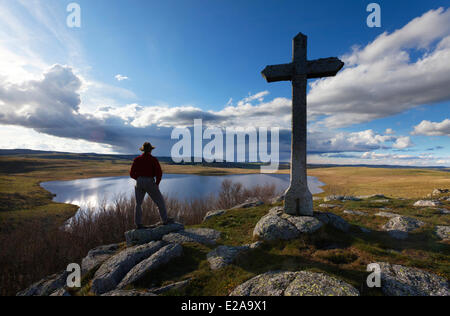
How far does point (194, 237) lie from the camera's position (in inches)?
292

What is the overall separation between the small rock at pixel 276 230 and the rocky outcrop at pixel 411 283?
2.61m

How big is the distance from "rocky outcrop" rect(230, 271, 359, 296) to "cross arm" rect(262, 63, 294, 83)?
7.74 m

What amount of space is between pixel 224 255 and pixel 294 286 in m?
2.41

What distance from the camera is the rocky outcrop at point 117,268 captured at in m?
4.69

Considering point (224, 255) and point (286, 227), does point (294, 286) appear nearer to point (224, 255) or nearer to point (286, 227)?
point (224, 255)

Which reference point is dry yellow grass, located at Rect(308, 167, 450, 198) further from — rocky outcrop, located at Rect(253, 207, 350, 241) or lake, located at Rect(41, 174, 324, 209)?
rocky outcrop, located at Rect(253, 207, 350, 241)

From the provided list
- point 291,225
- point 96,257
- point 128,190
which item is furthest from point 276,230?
point 128,190

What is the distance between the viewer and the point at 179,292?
418cm

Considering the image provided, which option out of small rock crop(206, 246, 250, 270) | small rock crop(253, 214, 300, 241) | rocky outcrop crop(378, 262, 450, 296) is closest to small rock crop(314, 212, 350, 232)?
small rock crop(253, 214, 300, 241)

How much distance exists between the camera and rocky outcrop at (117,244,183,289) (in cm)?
479
